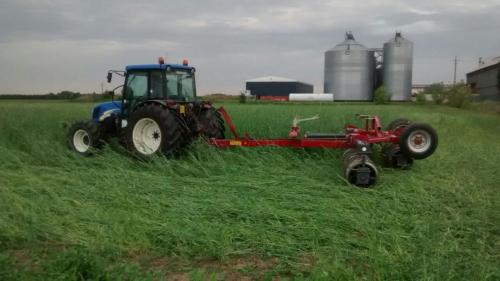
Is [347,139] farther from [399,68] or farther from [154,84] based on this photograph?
[399,68]

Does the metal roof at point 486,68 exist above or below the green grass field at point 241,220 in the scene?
above

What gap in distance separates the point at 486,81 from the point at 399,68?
48.4ft

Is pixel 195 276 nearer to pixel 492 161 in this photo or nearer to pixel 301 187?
pixel 301 187

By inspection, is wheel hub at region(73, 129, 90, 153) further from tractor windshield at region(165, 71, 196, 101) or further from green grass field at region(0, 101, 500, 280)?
tractor windshield at region(165, 71, 196, 101)

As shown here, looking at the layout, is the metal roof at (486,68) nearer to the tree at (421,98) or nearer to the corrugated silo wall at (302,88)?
the tree at (421,98)

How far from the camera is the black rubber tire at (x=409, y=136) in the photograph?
6.53 m


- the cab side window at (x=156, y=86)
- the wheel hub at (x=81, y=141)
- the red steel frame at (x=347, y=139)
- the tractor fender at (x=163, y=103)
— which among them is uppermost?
the cab side window at (x=156, y=86)

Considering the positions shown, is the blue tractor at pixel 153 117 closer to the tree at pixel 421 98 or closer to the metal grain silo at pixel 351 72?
the tree at pixel 421 98

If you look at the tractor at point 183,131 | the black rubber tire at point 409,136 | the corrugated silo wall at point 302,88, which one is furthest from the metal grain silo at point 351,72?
the black rubber tire at point 409,136

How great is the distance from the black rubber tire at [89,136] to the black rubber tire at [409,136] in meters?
5.46

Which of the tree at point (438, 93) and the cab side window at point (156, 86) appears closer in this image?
the cab side window at point (156, 86)

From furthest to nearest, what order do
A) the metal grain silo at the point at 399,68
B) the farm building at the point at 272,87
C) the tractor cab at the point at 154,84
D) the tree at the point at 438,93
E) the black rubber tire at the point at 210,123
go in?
the farm building at the point at 272,87, the metal grain silo at the point at 399,68, the tree at the point at 438,93, the black rubber tire at the point at 210,123, the tractor cab at the point at 154,84

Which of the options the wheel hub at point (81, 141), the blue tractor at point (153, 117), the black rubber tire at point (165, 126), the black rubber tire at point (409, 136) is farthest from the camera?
the wheel hub at point (81, 141)

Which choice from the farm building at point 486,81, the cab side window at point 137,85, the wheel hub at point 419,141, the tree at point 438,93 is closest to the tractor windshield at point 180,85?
the cab side window at point 137,85
